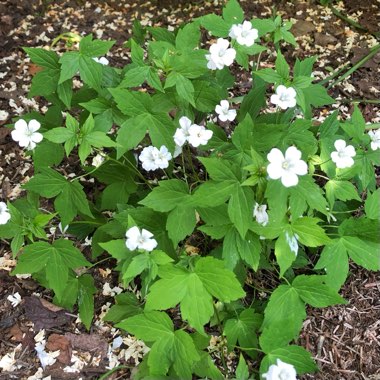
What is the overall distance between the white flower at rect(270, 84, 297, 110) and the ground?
2.99 ft

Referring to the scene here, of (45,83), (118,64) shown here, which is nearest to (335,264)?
(45,83)

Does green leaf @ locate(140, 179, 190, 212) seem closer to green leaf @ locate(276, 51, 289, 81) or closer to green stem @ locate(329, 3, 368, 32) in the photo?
green leaf @ locate(276, 51, 289, 81)

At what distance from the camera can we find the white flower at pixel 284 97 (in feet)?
6.14

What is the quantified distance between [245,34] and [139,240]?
34.5 inches

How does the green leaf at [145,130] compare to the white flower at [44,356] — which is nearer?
the green leaf at [145,130]

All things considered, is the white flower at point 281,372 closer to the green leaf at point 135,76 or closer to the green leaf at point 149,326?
the green leaf at point 149,326

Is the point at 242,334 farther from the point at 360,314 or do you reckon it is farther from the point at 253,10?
the point at 253,10

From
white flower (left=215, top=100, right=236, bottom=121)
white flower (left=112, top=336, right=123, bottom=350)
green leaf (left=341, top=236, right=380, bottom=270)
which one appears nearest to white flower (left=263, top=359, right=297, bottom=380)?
green leaf (left=341, top=236, right=380, bottom=270)

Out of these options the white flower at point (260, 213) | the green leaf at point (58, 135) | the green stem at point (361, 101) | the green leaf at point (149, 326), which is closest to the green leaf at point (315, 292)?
the white flower at point (260, 213)

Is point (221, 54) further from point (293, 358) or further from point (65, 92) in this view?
point (293, 358)

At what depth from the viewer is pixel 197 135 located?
1.87 m

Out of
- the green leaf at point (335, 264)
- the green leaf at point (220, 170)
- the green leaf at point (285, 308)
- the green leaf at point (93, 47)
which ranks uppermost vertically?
the green leaf at point (93, 47)

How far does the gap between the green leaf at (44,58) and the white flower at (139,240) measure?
782 millimetres

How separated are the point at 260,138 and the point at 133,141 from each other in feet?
1.52
